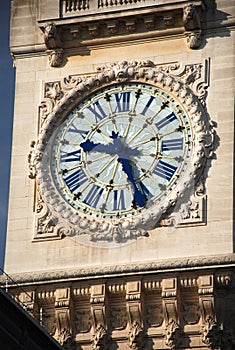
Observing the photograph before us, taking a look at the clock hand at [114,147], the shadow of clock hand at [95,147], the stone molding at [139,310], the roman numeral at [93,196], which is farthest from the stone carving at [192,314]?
the shadow of clock hand at [95,147]

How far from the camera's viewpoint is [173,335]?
41.6 meters

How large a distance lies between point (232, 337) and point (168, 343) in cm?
110

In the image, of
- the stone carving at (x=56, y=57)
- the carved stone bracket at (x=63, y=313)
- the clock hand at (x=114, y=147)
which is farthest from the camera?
the stone carving at (x=56, y=57)

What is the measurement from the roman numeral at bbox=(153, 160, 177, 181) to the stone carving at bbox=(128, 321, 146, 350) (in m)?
2.85

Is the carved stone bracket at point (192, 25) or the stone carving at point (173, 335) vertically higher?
the carved stone bracket at point (192, 25)

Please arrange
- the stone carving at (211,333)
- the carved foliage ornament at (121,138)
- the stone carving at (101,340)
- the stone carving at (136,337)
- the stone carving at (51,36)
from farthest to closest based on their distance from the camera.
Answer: the stone carving at (51,36), the carved foliage ornament at (121,138), the stone carving at (101,340), the stone carving at (136,337), the stone carving at (211,333)

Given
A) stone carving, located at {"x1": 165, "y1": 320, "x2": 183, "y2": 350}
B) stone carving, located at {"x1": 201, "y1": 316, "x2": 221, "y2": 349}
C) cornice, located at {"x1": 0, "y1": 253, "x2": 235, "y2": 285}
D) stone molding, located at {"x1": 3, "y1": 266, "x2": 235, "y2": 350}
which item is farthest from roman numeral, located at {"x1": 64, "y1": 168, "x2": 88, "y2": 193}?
stone carving, located at {"x1": 201, "y1": 316, "x2": 221, "y2": 349}

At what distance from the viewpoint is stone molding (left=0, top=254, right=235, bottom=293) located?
41.6m

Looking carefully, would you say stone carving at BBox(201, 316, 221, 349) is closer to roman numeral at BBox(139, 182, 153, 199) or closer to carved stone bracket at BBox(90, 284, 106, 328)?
carved stone bracket at BBox(90, 284, 106, 328)

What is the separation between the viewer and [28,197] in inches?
1729

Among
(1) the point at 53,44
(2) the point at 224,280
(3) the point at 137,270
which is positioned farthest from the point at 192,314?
(1) the point at 53,44

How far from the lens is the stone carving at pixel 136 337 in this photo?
137 ft

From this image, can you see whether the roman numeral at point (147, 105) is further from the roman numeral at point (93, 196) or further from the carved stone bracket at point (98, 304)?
the carved stone bracket at point (98, 304)

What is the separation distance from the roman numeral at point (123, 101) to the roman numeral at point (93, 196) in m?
1.56
